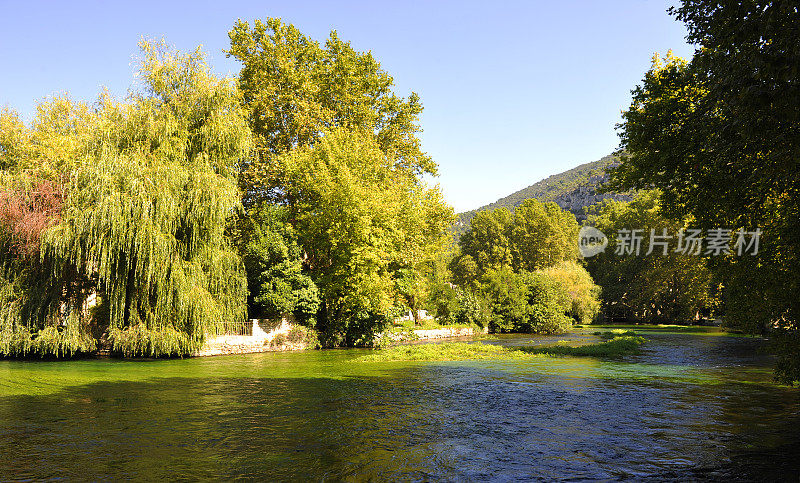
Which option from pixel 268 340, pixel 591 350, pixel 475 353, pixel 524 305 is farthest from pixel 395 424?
pixel 524 305

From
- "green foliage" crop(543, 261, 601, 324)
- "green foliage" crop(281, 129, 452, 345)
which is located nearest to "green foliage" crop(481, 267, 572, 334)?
"green foliage" crop(543, 261, 601, 324)

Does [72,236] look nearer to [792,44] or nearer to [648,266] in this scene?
[792,44]

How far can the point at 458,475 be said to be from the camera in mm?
7949

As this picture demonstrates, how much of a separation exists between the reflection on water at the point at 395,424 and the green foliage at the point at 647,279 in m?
52.8

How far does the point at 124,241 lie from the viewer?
22.4 metres

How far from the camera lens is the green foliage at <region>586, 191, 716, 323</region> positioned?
6725 cm

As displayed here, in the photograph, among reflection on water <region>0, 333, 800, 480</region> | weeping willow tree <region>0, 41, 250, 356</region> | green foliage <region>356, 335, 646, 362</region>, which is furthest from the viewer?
green foliage <region>356, 335, 646, 362</region>

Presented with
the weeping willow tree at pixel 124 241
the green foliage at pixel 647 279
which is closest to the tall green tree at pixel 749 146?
the weeping willow tree at pixel 124 241

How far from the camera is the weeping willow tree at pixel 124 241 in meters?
22.4

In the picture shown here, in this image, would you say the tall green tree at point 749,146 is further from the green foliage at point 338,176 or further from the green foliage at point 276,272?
the green foliage at point 276,272

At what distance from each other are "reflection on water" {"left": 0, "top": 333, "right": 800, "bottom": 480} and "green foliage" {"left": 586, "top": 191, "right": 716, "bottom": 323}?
5279cm

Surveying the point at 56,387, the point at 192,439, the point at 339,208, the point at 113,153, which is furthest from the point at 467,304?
the point at 192,439

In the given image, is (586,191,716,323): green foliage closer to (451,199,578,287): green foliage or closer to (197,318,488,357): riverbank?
(451,199,578,287): green foliage

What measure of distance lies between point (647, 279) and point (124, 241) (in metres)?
69.6
